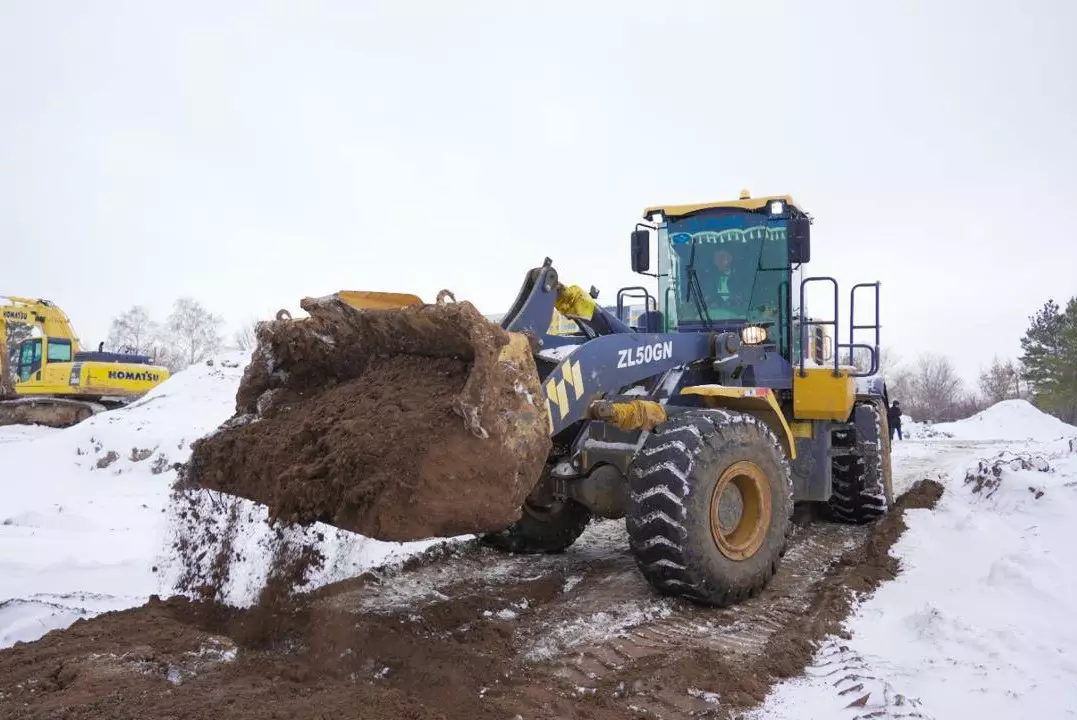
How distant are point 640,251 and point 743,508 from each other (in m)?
2.76

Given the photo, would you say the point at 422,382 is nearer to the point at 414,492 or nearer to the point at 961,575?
the point at 414,492

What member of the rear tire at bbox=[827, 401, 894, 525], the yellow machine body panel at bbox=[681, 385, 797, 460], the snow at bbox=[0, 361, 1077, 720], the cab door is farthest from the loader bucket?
the cab door

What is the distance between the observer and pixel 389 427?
3.65m

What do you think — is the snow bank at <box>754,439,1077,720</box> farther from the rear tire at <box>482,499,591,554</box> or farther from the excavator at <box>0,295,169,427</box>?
the excavator at <box>0,295,169,427</box>

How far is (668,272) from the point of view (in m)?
7.23

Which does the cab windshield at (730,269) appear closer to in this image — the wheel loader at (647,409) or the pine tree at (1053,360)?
the wheel loader at (647,409)

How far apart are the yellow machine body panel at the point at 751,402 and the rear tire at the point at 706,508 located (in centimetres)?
28

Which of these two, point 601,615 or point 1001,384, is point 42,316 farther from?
point 1001,384

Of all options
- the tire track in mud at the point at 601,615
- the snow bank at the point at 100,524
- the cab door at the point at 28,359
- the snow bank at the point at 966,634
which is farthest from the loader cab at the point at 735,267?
the cab door at the point at 28,359

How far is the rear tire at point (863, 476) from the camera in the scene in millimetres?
7535

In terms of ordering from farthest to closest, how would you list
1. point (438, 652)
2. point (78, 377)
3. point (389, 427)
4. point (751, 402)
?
1. point (78, 377)
2. point (751, 402)
3. point (438, 652)
4. point (389, 427)

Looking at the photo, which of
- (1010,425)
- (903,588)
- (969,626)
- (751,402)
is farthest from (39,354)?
(1010,425)

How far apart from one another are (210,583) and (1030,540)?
600cm

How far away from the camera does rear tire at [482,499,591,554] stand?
20.0 ft
